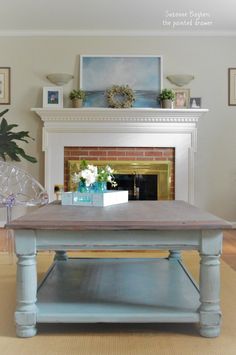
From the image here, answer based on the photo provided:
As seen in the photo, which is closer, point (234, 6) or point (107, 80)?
point (234, 6)

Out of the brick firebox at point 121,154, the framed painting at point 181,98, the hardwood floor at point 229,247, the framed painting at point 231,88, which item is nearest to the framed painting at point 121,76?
the framed painting at point 181,98

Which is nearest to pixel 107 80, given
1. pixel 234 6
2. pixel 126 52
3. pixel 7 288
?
pixel 126 52

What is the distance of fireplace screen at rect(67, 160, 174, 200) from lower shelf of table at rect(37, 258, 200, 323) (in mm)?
2533

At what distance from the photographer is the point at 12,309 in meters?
2.11

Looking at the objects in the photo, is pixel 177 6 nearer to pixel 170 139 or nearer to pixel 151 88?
pixel 151 88

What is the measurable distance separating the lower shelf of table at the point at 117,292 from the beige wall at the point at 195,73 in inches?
108

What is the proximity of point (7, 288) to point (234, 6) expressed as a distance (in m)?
3.59

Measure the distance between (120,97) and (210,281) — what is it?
3.67 meters

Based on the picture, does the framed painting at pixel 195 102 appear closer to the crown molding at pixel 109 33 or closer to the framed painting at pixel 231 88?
the framed painting at pixel 231 88

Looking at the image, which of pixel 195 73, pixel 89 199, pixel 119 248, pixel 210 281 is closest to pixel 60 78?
pixel 195 73

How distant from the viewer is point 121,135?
5105 millimetres

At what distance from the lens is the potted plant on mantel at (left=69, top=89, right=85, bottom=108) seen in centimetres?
498

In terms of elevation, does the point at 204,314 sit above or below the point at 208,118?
below

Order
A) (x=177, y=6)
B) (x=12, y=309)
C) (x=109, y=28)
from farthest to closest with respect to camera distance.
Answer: (x=109, y=28), (x=177, y=6), (x=12, y=309)
